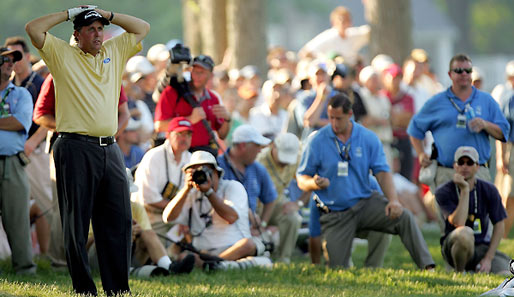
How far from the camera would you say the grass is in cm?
927

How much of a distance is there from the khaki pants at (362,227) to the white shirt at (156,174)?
162 cm

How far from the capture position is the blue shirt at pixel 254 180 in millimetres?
12164

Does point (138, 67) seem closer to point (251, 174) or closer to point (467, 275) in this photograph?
point (251, 174)

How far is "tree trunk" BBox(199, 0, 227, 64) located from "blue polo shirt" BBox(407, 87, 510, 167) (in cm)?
1108

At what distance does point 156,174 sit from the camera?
1159 centimetres

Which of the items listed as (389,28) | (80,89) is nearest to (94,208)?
(80,89)

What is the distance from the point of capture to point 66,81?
8430 millimetres

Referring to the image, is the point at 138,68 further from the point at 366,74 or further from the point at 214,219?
the point at 214,219

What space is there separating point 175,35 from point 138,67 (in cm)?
4318

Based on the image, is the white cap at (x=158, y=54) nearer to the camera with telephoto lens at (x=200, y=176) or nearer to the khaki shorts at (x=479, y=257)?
the camera with telephoto lens at (x=200, y=176)

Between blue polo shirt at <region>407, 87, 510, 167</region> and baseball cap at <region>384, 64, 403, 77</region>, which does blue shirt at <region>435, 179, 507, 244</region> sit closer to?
blue polo shirt at <region>407, 87, 510, 167</region>

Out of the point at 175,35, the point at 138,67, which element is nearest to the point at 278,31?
the point at 175,35

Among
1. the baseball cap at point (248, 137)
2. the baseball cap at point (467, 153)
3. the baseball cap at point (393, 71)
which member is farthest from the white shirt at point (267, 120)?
the baseball cap at point (467, 153)

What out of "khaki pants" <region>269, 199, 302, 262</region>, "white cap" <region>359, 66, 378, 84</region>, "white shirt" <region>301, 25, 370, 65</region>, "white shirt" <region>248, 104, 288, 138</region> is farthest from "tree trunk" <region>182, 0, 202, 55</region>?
"khaki pants" <region>269, 199, 302, 262</region>
